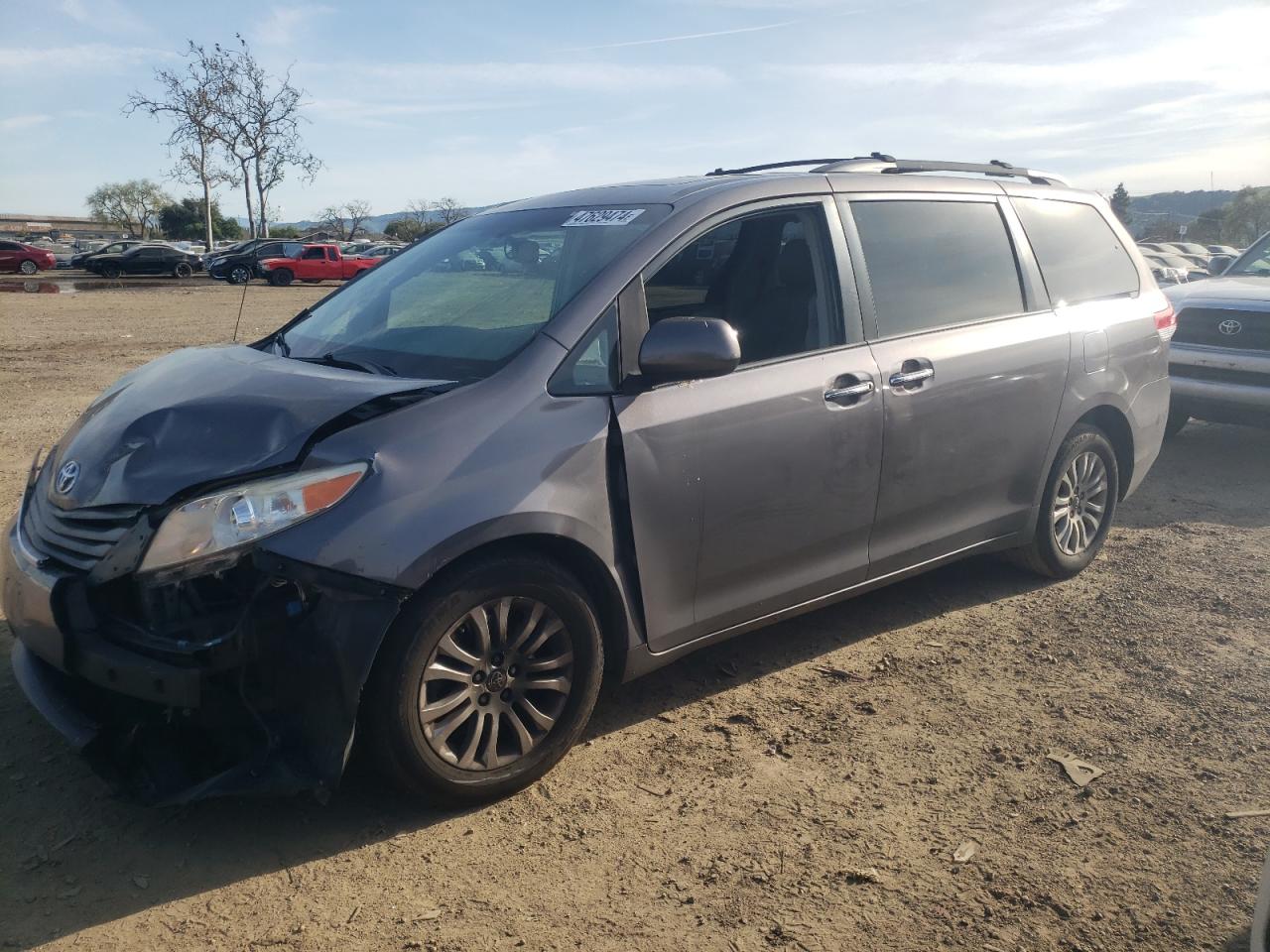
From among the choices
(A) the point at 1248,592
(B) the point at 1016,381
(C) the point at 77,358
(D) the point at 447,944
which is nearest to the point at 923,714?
(B) the point at 1016,381

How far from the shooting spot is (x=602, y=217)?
382 centimetres

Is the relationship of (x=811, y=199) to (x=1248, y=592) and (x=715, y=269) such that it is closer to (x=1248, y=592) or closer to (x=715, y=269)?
(x=715, y=269)

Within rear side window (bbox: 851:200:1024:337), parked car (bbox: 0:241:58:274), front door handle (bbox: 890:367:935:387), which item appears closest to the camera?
front door handle (bbox: 890:367:935:387)

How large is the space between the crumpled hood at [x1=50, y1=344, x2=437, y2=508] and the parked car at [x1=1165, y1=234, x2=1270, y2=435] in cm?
690

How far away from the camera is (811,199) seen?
4.02 m

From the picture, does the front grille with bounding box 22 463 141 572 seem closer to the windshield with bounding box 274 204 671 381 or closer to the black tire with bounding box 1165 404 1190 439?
the windshield with bounding box 274 204 671 381

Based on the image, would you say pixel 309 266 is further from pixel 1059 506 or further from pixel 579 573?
pixel 579 573

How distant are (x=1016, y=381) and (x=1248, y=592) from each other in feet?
5.83

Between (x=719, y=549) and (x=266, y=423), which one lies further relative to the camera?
(x=719, y=549)

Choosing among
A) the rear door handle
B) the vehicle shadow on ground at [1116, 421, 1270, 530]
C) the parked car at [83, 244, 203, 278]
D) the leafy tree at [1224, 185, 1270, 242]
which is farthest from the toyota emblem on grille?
the leafy tree at [1224, 185, 1270, 242]

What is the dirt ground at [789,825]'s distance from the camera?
8.75 ft

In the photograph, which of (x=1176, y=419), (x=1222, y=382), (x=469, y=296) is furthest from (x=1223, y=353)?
(x=469, y=296)

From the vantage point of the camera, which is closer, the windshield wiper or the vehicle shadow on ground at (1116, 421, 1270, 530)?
the windshield wiper

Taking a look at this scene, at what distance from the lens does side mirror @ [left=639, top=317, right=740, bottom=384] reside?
328 centimetres
